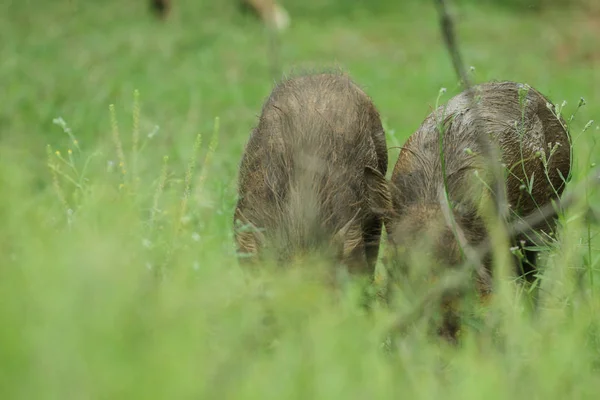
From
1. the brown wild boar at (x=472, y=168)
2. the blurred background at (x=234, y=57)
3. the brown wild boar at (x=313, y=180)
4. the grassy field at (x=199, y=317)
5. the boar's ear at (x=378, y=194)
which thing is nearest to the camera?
the grassy field at (x=199, y=317)

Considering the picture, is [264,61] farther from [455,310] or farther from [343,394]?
[343,394]

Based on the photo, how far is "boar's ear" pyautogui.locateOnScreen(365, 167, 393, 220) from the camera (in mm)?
4461

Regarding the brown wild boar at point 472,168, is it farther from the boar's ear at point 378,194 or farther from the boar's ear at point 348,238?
the boar's ear at point 348,238

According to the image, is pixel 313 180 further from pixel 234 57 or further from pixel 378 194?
pixel 234 57

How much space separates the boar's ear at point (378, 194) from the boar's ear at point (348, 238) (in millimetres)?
98

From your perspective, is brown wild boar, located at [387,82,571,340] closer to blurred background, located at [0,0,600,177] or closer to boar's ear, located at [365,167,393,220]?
boar's ear, located at [365,167,393,220]

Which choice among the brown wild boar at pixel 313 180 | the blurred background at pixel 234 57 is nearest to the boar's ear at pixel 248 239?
the brown wild boar at pixel 313 180

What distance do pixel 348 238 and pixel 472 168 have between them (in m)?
0.66

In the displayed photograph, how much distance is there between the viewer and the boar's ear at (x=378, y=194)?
176 inches

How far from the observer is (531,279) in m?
4.96

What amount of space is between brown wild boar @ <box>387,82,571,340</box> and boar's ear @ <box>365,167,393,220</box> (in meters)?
0.05

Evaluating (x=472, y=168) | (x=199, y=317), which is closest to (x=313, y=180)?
(x=472, y=168)

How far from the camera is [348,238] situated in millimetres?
4391

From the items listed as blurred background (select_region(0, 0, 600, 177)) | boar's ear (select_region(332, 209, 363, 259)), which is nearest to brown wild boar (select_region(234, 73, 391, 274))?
boar's ear (select_region(332, 209, 363, 259))
